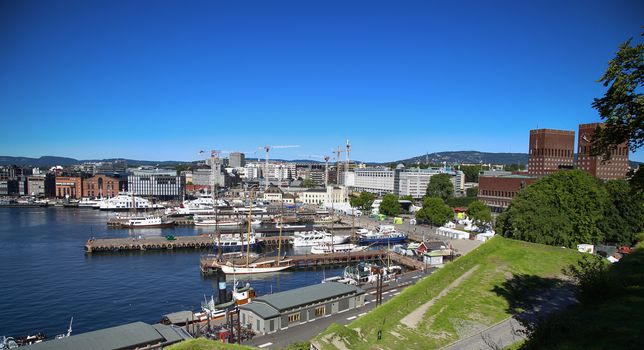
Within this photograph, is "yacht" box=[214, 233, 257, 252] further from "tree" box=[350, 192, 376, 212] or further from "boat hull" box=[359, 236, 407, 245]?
"tree" box=[350, 192, 376, 212]

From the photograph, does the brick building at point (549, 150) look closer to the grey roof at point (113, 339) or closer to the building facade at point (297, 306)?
the building facade at point (297, 306)

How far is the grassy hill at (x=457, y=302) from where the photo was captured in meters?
15.9

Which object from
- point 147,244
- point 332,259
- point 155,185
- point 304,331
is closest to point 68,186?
A: point 155,185

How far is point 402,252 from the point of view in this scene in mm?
48188

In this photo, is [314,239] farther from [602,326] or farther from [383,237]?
[602,326]

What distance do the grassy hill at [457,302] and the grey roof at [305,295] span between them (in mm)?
4952

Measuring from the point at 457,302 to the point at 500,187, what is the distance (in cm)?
6394

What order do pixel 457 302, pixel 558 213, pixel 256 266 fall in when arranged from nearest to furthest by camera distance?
1. pixel 457 302
2. pixel 558 213
3. pixel 256 266

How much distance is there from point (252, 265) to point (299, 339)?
72.8 feet

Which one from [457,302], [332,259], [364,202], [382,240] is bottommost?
[332,259]

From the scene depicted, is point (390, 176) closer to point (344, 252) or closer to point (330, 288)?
point (344, 252)

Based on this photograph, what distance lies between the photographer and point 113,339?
1712 centimetres

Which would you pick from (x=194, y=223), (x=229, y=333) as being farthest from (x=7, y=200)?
(x=229, y=333)

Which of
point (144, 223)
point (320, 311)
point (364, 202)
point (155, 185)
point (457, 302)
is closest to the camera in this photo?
point (457, 302)
